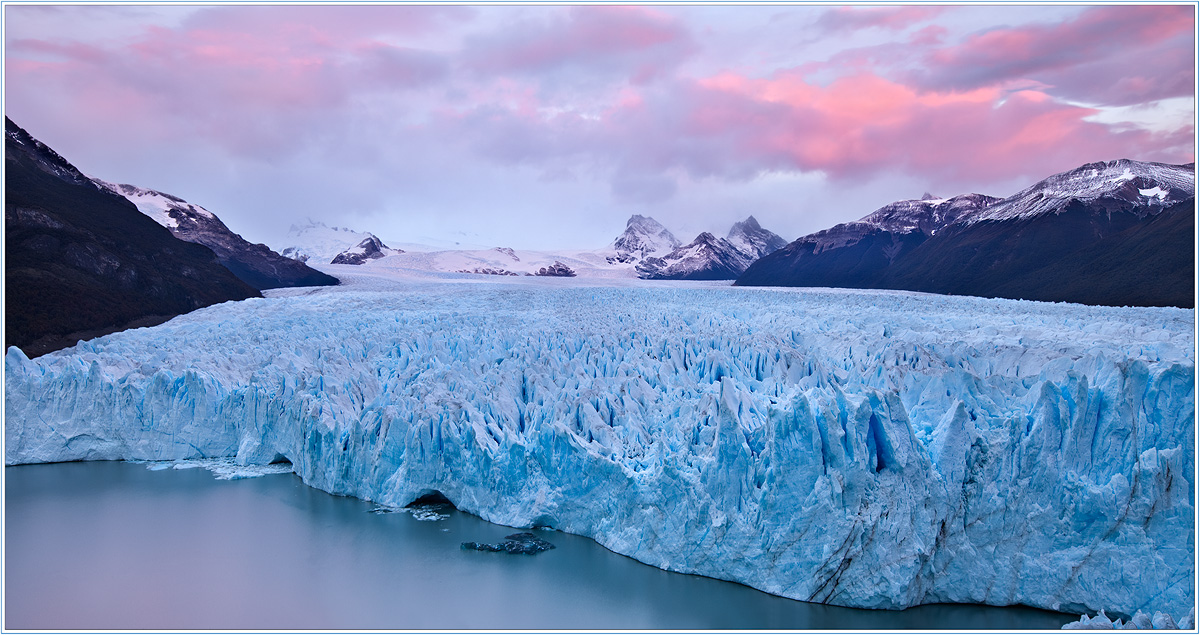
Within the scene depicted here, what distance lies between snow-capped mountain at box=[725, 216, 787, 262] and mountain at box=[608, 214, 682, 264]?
17.1 ft

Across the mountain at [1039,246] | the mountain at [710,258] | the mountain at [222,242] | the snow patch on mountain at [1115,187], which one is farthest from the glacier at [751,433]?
the mountain at [710,258]

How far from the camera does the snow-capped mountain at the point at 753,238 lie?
215 feet

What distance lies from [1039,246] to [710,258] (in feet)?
98.6

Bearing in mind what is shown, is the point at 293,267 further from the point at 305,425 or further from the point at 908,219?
the point at 908,219

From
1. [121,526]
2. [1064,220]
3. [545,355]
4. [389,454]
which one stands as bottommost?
[121,526]

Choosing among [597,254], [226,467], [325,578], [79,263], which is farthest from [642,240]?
[325,578]

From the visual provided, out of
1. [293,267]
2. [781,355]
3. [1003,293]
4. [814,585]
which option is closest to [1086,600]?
[814,585]

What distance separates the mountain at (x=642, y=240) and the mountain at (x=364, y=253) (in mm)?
19942

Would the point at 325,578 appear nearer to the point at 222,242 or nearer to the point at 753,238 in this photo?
the point at 222,242

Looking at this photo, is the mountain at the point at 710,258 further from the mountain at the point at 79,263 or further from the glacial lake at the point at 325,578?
the glacial lake at the point at 325,578

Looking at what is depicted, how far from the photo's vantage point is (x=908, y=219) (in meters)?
44.4

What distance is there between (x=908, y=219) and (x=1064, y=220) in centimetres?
1489

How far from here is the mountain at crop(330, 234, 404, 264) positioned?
155 feet

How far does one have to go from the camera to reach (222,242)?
106ft
